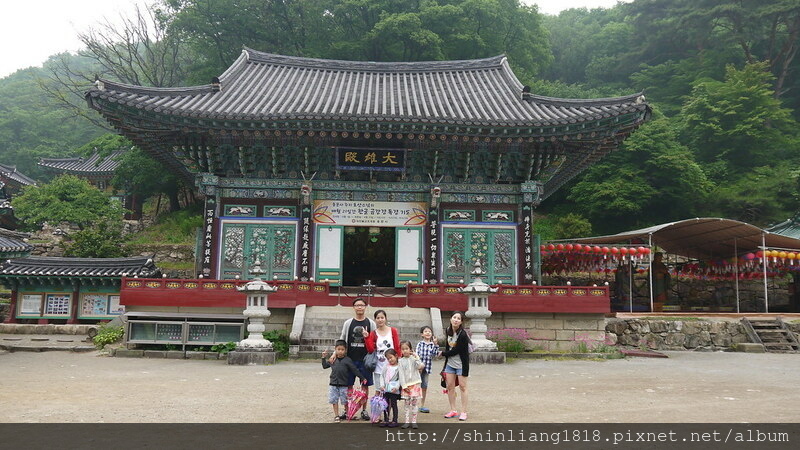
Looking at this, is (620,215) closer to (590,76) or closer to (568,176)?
(568,176)

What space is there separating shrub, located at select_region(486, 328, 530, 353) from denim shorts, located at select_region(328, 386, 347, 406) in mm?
8018

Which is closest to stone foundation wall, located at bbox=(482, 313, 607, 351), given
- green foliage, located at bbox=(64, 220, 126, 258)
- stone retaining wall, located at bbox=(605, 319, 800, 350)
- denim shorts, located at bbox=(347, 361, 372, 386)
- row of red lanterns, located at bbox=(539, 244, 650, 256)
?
stone retaining wall, located at bbox=(605, 319, 800, 350)

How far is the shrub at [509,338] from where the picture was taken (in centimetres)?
1392

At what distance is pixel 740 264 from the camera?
19812mm

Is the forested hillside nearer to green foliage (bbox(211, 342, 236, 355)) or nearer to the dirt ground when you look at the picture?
the dirt ground

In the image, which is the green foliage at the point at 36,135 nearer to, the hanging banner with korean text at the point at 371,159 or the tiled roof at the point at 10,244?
the tiled roof at the point at 10,244

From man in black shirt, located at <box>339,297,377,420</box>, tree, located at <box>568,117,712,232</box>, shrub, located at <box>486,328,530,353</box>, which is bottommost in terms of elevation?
shrub, located at <box>486,328,530,353</box>

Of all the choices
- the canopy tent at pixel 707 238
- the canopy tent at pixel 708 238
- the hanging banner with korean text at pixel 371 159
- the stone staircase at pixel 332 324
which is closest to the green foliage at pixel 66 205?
the hanging banner with korean text at pixel 371 159

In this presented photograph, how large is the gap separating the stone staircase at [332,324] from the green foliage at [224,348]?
66.1 inches

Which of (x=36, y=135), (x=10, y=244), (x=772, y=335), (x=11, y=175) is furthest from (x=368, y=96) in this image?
(x=36, y=135)

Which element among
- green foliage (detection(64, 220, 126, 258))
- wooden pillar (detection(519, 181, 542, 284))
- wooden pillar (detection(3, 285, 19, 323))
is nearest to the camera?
wooden pillar (detection(519, 181, 542, 284))

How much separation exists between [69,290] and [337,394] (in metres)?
18.0

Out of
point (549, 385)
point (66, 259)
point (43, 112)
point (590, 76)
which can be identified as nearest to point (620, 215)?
point (590, 76)

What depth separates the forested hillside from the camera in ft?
94.0
